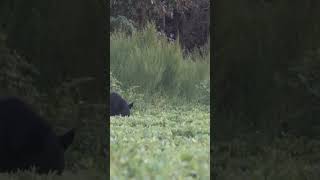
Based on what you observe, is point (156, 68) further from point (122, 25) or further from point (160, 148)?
point (160, 148)

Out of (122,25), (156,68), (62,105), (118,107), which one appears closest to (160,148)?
(62,105)

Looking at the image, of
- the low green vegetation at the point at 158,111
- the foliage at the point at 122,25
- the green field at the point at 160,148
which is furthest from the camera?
the foliage at the point at 122,25

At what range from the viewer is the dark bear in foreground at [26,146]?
3342 mm

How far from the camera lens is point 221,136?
14.9 feet

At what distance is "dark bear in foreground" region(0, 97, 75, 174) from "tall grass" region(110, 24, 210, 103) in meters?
4.81

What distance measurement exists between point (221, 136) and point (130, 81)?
3.97m

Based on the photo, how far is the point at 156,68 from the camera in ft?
27.6

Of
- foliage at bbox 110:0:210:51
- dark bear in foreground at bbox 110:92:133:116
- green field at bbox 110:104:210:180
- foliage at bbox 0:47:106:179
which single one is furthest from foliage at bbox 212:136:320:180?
foliage at bbox 110:0:210:51

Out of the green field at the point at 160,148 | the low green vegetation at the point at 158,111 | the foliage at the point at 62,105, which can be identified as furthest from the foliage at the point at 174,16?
the foliage at the point at 62,105

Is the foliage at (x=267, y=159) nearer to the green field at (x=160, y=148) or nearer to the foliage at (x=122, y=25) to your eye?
the green field at (x=160, y=148)

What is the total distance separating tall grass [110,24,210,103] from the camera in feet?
27.4

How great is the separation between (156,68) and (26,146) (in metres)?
5.13

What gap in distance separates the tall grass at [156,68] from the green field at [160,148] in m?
1.88

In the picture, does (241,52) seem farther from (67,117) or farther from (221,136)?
(67,117)
